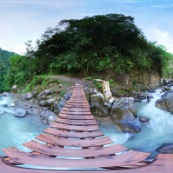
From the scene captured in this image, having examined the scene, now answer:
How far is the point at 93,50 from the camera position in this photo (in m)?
9.20

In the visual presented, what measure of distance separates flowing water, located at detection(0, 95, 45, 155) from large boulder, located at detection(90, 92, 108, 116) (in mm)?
1374

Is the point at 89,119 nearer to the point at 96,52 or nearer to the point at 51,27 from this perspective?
the point at 96,52

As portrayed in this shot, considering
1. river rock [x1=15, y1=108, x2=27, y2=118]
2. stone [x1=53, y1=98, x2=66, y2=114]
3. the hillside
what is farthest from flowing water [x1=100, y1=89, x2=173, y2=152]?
the hillside

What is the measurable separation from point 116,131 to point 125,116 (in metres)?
0.47

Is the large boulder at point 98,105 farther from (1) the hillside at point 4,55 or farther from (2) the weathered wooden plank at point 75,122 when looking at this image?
(1) the hillside at point 4,55

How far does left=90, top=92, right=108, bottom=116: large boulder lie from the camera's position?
5.42m

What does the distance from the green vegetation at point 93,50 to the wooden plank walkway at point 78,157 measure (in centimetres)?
701

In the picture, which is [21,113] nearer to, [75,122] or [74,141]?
[75,122]

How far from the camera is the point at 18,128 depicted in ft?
16.0

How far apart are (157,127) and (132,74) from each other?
15.4 feet

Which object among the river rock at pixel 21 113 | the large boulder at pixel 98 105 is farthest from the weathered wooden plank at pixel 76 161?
the river rock at pixel 21 113

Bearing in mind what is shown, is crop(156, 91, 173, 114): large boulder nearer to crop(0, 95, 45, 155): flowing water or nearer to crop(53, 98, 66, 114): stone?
crop(53, 98, 66, 114): stone

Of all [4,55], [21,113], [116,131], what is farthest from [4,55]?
[116,131]

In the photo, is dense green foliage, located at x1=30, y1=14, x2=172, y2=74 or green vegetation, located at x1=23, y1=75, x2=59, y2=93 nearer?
green vegetation, located at x1=23, y1=75, x2=59, y2=93
